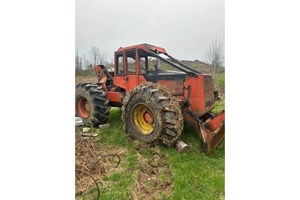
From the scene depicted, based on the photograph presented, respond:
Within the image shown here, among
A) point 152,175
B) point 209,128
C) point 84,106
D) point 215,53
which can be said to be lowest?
point 152,175

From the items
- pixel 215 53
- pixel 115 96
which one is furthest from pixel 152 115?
pixel 215 53

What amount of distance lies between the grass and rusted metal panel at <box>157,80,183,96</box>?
0.28 metres

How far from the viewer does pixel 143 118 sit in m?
1.62

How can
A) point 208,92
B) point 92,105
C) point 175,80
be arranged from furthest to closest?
1. point 92,105
2. point 175,80
3. point 208,92

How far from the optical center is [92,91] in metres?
1.85

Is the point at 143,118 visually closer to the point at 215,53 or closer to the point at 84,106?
the point at 84,106

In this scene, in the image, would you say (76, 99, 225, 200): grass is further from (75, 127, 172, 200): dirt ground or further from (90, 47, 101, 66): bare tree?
(90, 47, 101, 66): bare tree

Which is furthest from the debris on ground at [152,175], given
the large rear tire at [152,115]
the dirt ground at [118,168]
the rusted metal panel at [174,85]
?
the rusted metal panel at [174,85]

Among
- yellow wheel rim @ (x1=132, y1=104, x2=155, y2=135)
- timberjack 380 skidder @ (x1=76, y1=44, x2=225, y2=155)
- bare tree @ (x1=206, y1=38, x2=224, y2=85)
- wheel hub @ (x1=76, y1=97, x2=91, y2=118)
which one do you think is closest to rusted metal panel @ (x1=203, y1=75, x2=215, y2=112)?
timberjack 380 skidder @ (x1=76, y1=44, x2=225, y2=155)

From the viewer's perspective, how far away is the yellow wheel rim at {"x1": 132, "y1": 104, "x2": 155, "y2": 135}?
156 cm

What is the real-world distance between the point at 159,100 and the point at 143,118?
0.20 m
